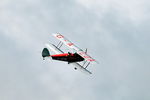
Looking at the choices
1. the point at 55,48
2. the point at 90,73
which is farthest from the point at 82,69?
the point at 55,48

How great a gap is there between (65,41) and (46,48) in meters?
7.92

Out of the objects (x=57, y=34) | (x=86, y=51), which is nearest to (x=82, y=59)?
(x=86, y=51)

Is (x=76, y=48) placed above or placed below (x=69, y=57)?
above

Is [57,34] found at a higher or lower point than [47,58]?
higher

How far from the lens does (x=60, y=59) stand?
129 meters

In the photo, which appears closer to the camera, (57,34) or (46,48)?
(46,48)

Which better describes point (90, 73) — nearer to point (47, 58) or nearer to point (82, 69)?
point (82, 69)

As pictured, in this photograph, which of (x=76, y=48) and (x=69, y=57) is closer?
(x=69, y=57)

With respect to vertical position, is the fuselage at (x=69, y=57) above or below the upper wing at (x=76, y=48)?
below

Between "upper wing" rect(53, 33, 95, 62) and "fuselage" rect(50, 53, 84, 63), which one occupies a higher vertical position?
"upper wing" rect(53, 33, 95, 62)

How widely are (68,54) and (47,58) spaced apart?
18.0 ft

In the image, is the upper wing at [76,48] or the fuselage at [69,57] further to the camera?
the fuselage at [69,57]

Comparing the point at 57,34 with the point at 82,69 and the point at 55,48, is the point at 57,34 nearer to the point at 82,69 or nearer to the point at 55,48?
the point at 55,48

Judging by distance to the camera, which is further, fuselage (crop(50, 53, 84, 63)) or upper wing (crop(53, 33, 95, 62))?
fuselage (crop(50, 53, 84, 63))
